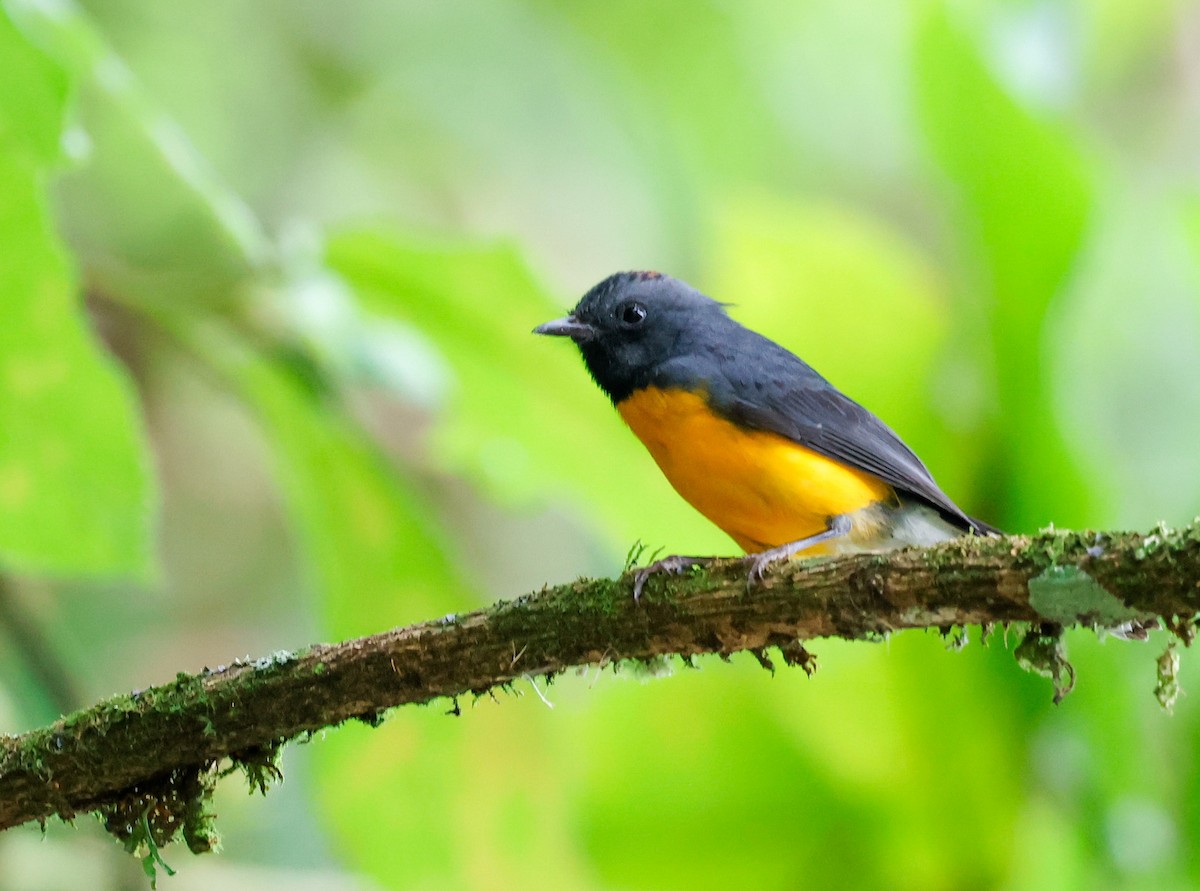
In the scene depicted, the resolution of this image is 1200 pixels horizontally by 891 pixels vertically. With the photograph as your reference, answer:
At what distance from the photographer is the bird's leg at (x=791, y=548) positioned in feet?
8.23

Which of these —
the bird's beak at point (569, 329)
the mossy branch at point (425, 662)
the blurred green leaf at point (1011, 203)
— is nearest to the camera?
the mossy branch at point (425, 662)

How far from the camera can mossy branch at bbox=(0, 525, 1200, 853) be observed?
2.35m

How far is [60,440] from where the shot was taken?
2857 mm

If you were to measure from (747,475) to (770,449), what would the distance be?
0.37 ft

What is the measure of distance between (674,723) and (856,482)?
1232 mm

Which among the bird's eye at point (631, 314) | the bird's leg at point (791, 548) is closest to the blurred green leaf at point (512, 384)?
the bird's eye at point (631, 314)

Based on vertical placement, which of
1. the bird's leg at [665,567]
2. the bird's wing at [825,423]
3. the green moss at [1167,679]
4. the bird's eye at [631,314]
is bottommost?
the green moss at [1167,679]

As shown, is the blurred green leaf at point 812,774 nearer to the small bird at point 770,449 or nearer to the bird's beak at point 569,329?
the small bird at point 770,449

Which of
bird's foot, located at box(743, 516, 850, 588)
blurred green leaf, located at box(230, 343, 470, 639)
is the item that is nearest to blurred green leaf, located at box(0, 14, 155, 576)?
blurred green leaf, located at box(230, 343, 470, 639)

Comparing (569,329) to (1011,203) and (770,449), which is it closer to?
(770,449)

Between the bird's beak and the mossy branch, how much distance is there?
61.7 inches

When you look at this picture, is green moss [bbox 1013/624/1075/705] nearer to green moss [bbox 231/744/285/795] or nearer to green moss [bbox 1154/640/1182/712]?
green moss [bbox 1154/640/1182/712]

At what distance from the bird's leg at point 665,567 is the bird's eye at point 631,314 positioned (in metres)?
1.43

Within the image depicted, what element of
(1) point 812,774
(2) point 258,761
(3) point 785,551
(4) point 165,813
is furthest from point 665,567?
(1) point 812,774
